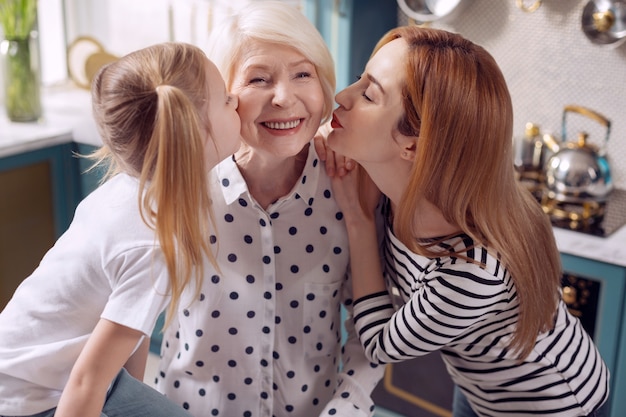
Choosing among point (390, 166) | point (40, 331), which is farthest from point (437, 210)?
point (40, 331)

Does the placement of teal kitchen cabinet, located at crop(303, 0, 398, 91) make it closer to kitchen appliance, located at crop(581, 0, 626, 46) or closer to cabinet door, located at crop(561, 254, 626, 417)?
kitchen appliance, located at crop(581, 0, 626, 46)

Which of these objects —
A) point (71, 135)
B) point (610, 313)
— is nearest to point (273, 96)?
point (610, 313)

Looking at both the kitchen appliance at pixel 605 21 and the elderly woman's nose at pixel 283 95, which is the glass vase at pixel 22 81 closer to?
the elderly woman's nose at pixel 283 95

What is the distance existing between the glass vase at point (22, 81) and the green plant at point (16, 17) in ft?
0.10

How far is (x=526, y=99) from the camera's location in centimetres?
236

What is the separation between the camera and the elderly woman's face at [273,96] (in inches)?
49.3

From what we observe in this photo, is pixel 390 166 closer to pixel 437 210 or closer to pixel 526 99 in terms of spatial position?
pixel 437 210

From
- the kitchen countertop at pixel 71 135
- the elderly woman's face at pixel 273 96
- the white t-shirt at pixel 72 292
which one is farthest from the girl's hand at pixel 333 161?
the kitchen countertop at pixel 71 135

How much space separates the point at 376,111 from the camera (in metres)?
1.24

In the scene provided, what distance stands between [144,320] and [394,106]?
51 centimetres

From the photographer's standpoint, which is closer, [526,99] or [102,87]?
[102,87]

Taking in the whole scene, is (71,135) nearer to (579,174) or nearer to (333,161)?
(333,161)

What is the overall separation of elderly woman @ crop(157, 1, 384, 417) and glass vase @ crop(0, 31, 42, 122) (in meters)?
1.38

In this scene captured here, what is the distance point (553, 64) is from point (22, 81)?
169 cm
